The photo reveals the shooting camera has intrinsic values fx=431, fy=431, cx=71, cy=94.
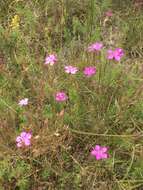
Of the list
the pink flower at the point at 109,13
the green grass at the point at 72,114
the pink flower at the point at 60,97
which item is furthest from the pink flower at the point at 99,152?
the pink flower at the point at 109,13

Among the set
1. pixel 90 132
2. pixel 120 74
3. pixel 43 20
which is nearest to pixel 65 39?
pixel 43 20

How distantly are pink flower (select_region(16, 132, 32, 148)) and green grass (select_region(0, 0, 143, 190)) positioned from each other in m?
0.05

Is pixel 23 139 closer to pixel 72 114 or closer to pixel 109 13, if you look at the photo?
pixel 72 114

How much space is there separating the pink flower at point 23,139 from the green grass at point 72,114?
5cm

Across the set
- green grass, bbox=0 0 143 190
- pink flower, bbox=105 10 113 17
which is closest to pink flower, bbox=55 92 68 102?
green grass, bbox=0 0 143 190

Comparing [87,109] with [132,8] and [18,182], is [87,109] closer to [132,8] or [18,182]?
[18,182]

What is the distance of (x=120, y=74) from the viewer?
2688 millimetres

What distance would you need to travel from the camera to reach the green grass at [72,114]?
2.33 metres

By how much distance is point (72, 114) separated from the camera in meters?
2.51

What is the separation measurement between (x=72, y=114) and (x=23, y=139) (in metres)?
0.39

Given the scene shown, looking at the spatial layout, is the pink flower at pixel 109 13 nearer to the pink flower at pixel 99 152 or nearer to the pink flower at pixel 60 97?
the pink flower at pixel 60 97

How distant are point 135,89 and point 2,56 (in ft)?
3.35

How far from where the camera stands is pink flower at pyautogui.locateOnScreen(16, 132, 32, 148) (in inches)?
87.4

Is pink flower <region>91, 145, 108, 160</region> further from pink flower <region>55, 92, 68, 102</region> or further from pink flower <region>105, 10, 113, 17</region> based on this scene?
pink flower <region>105, 10, 113, 17</region>
